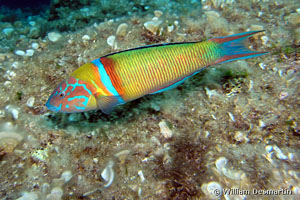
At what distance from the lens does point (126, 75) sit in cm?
251

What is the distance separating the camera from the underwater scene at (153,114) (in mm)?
2576

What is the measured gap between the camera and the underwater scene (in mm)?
2576

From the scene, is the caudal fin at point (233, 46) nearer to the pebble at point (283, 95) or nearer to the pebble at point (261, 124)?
the pebble at point (261, 124)

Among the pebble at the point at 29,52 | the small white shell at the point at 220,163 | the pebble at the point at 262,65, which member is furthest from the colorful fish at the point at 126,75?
the pebble at the point at 29,52

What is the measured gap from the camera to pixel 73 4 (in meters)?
7.59

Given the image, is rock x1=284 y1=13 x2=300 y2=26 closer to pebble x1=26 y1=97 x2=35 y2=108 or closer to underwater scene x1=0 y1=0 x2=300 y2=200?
underwater scene x1=0 y1=0 x2=300 y2=200

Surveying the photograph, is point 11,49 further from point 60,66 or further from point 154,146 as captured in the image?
point 154,146

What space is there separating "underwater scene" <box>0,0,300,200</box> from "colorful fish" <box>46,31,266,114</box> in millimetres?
13

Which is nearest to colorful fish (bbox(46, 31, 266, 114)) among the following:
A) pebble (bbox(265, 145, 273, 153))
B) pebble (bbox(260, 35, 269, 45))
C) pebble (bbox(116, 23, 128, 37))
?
pebble (bbox(265, 145, 273, 153))

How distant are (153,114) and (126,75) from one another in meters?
1.30

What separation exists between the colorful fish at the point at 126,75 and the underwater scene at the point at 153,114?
0.01 m

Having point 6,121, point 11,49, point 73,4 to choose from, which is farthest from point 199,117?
point 73,4

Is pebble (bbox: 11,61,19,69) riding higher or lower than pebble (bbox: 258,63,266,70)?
lower

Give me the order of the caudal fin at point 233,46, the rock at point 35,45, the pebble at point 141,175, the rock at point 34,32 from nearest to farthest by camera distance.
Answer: the caudal fin at point 233,46, the pebble at point 141,175, the rock at point 35,45, the rock at point 34,32
